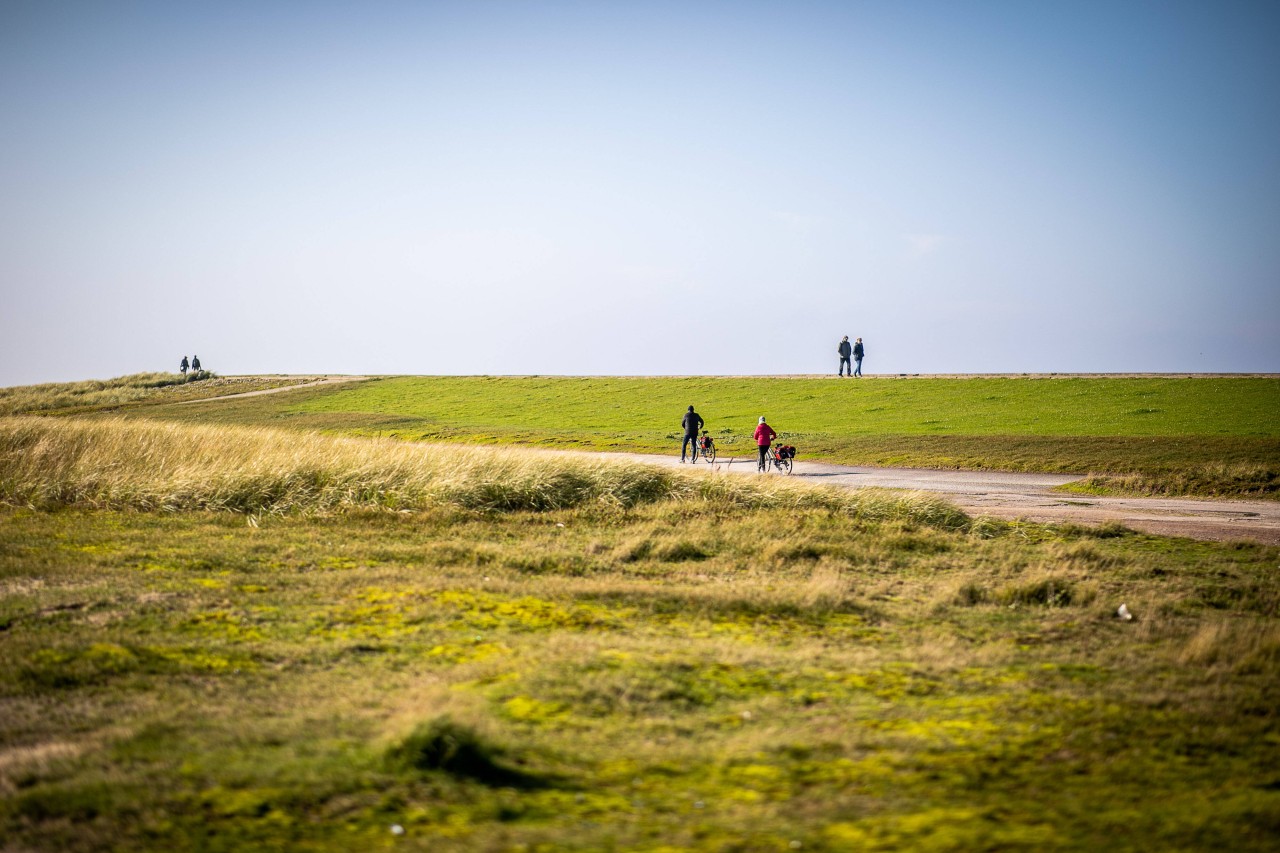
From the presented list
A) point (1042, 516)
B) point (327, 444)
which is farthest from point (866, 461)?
point (327, 444)

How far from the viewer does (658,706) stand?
583 centimetres

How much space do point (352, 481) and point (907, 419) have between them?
2837cm

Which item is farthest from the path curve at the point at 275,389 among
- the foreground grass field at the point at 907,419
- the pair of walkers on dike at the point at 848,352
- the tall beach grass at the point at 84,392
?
the pair of walkers on dike at the point at 848,352

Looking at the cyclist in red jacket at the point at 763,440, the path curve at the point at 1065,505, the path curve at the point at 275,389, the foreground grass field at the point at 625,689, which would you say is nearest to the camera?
the foreground grass field at the point at 625,689

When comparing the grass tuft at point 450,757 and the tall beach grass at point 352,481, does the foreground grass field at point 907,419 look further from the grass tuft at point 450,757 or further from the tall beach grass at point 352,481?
the grass tuft at point 450,757

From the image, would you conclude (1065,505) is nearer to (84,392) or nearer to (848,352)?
(848,352)

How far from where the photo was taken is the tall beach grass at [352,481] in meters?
14.7

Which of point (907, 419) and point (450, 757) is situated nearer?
point (450, 757)

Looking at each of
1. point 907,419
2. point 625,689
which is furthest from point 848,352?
point 625,689

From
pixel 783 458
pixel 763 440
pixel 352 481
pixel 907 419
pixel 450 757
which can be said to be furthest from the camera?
pixel 907 419

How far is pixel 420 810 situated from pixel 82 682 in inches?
132

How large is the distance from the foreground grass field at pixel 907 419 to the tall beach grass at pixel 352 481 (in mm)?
11123

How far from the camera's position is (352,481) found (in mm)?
15391

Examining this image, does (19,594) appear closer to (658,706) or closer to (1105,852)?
(658,706)
